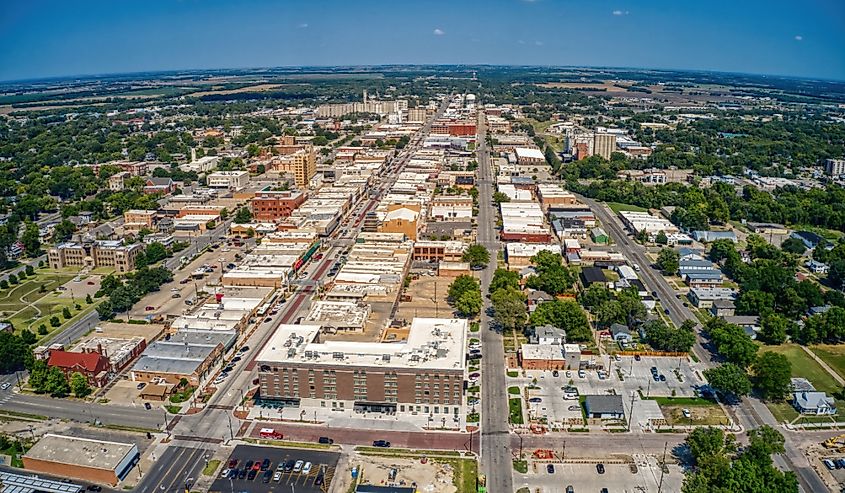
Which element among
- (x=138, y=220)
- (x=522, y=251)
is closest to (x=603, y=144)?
(x=522, y=251)

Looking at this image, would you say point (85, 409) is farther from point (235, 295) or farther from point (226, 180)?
point (226, 180)

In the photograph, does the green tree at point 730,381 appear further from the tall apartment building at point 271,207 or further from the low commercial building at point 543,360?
the tall apartment building at point 271,207

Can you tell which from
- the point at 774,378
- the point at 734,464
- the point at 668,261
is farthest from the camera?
the point at 668,261

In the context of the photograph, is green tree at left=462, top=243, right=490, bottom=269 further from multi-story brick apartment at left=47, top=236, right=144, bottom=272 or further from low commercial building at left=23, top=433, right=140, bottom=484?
low commercial building at left=23, top=433, right=140, bottom=484

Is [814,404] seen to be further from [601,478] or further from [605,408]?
[601,478]

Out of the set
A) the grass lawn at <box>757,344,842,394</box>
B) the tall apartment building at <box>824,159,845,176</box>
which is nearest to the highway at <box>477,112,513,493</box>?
the grass lawn at <box>757,344,842,394</box>
